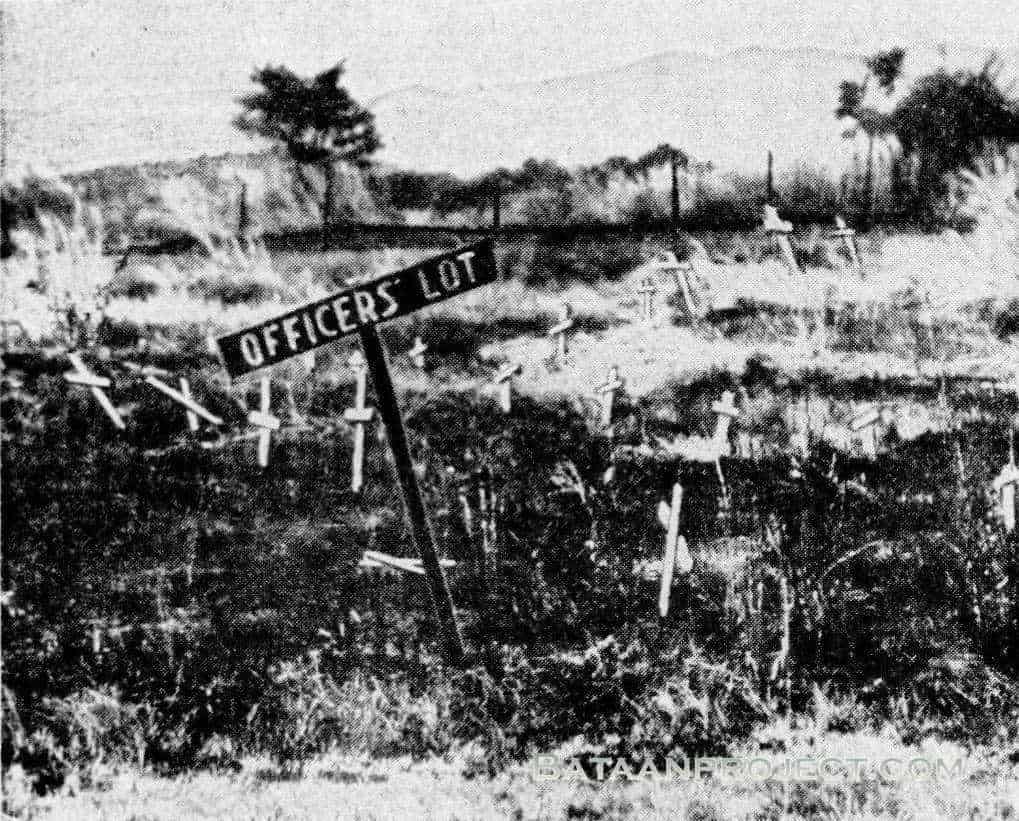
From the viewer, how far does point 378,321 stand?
3.07 metres

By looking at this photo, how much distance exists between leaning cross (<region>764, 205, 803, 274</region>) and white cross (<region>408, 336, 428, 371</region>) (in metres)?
1.38

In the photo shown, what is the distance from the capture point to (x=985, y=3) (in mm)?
3375

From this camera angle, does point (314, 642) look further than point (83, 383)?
No

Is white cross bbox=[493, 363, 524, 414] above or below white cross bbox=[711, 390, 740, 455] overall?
above

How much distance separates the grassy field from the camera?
3.19 meters

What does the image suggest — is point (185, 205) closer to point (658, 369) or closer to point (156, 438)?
point (156, 438)

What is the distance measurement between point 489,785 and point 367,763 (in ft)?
1.42

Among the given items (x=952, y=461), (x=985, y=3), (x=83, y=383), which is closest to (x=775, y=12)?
(x=985, y=3)

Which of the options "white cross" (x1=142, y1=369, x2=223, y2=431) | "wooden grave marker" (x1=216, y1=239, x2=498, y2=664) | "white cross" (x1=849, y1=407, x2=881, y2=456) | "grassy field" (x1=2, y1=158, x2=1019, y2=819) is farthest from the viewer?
"white cross" (x1=142, y1=369, x2=223, y2=431)

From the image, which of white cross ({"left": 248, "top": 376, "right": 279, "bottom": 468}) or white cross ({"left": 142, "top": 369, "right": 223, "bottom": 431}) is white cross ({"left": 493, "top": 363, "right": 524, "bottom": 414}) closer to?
white cross ({"left": 248, "top": 376, "right": 279, "bottom": 468})

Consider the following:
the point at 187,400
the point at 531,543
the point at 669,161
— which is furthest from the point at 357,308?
the point at 669,161

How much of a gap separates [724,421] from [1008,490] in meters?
1.01

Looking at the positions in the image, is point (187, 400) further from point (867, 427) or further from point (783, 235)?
point (867, 427)

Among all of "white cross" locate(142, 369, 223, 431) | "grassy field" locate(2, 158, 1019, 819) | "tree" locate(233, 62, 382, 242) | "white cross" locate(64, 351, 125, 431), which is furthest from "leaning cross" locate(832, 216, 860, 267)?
"white cross" locate(64, 351, 125, 431)
